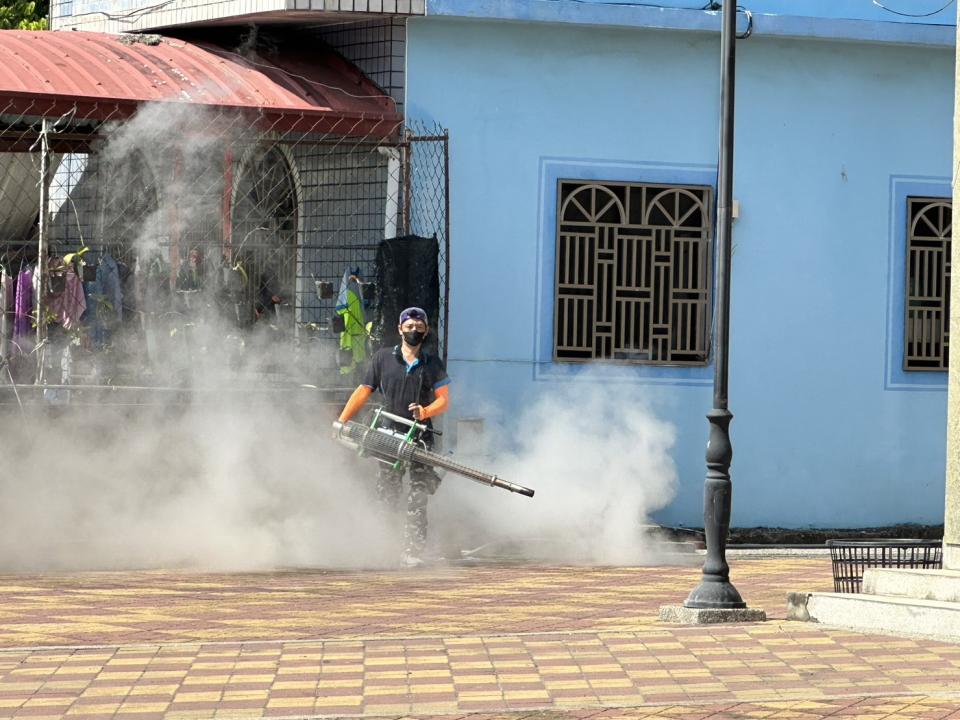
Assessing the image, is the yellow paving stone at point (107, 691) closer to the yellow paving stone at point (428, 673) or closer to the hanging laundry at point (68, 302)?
the yellow paving stone at point (428, 673)

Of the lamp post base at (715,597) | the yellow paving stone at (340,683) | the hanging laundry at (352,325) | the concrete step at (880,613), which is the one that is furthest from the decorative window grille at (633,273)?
the yellow paving stone at (340,683)

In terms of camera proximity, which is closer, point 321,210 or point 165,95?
point 165,95

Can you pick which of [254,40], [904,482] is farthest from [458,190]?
[904,482]

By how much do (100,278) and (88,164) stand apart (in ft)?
7.82

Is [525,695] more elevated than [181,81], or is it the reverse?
[181,81]

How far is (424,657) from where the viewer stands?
28.2ft

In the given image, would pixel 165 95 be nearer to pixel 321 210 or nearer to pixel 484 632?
pixel 321 210

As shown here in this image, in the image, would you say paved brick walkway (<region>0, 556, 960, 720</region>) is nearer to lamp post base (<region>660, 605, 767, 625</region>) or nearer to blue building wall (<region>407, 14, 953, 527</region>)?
lamp post base (<region>660, 605, 767, 625</region>)

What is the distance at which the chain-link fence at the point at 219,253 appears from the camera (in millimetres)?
13461

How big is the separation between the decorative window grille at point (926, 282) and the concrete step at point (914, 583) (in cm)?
632

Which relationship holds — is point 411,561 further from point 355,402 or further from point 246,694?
point 246,694

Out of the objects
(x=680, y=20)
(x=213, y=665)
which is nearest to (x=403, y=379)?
(x=680, y=20)

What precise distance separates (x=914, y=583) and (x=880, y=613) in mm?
392

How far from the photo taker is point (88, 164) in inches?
623
